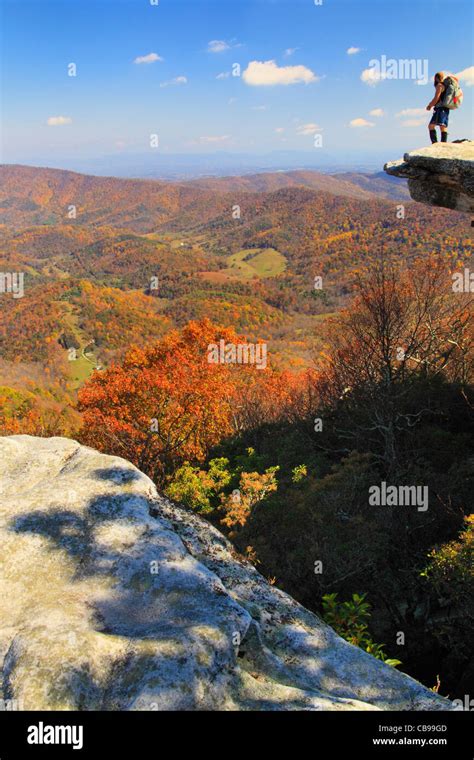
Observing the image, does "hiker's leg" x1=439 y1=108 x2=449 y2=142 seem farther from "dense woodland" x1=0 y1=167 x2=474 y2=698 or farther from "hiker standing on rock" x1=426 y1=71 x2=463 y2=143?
"dense woodland" x1=0 y1=167 x2=474 y2=698

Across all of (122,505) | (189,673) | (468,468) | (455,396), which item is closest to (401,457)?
(468,468)

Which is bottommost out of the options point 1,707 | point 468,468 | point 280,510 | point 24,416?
point 24,416

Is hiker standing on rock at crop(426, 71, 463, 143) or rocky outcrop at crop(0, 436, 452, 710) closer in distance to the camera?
rocky outcrop at crop(0, 436, 452, 710)

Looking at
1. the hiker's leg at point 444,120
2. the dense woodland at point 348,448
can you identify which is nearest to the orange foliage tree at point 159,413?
the dense woodland at point 348,448

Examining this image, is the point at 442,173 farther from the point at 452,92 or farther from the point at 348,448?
the point at 348,448

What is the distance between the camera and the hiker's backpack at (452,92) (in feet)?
34.7

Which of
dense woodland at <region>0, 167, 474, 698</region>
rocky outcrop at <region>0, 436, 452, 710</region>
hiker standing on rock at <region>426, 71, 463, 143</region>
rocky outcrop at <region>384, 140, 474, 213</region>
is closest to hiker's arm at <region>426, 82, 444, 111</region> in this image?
hiker standing on rock at <region>426, 71, 463, 143</region>

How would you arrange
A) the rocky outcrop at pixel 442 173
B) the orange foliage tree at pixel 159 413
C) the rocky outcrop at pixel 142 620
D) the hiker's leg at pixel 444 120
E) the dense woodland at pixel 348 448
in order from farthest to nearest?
the orange foliage tree at pixel 159 413
the hiker's leg at pixel 444 120
the dense woodland at pixel 348 448
the rocky outcrop at pixel 442 173
the rocky outcrop at pixel 142 620

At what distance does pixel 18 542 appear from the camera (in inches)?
280

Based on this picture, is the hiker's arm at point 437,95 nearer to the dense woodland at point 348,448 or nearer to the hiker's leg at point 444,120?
the hiker's leg at point 444,120

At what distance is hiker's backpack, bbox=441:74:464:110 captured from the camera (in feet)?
34.7

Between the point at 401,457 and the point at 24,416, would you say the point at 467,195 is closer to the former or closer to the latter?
the point at 401,457

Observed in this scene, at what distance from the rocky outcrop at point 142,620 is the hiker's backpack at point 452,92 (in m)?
11.2
